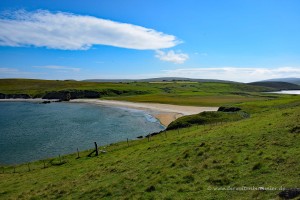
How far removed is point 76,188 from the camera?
25203 millimetres

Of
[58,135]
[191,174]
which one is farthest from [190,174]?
[58,135]

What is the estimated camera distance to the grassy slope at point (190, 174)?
18562mm

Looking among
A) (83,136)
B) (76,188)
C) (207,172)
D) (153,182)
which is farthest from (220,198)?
(83,136)

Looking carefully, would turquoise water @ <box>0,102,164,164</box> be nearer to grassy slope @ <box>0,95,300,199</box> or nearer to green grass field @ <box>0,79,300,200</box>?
green grass field @ <box>0,79,300,200</box>

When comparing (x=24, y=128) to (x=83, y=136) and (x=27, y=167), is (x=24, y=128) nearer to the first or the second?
(x=83, y=136)

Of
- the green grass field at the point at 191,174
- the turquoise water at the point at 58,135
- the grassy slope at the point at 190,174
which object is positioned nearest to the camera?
the green grass field at the point at 191,174

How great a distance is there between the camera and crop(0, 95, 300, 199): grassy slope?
18562mm

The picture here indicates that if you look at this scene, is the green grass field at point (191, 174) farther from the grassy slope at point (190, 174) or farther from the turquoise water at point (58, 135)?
the turquoise water at point (58, 135)

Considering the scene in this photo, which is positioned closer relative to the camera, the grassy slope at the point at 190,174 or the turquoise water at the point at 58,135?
the grassy slope at the point at 190,174

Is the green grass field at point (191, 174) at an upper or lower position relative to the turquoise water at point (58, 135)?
upper

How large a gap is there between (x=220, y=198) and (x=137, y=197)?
19.2ft

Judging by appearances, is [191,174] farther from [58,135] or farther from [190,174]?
[58,135]

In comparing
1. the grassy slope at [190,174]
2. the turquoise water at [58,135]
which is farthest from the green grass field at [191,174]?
the turquoise water at [58,135]

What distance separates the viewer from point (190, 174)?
21750 mm
